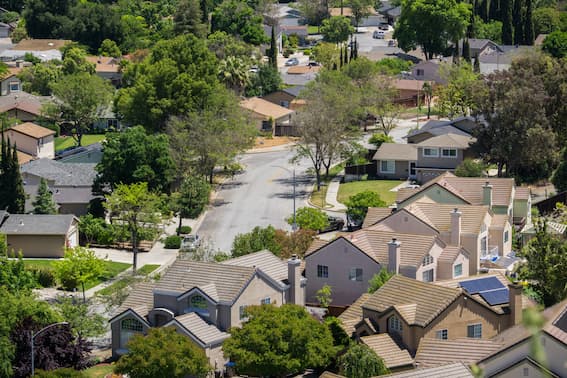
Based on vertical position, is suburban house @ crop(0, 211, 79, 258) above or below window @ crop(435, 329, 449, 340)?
below

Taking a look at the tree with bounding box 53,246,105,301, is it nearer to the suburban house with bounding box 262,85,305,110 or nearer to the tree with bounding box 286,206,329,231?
the tree with bounding box 286,206,329,231

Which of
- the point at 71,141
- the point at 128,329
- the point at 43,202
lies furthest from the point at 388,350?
the point at 71,141

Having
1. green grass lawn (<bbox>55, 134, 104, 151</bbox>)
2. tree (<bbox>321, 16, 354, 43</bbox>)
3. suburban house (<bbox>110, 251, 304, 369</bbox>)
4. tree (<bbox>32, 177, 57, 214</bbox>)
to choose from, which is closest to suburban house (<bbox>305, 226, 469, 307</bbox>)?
suburban house (<bbox>110, 251, 304, 369</bbox>)

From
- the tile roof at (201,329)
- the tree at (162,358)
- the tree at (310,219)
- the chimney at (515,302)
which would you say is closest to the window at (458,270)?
the chimney at (515,302)

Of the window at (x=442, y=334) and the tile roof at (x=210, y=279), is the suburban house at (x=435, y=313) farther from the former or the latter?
the tile roof at (x=210, y=279)

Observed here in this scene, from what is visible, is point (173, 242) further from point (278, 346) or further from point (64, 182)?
point (278, 346)

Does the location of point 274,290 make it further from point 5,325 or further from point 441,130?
point 441,130
